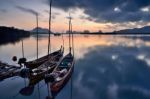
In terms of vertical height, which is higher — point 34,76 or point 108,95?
point 34,76

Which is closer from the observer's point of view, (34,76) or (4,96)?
(4,96)

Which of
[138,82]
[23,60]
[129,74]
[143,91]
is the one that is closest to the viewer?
[143,91]

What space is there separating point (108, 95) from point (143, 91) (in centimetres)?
527

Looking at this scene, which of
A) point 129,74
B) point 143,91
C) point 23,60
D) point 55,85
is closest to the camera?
point 55,85

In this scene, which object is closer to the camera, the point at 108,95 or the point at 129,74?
the point at 108,95

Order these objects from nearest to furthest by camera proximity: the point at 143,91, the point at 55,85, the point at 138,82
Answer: the point at 55,85
the point at 143,91
the point at 138,82

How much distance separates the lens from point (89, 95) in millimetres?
25188

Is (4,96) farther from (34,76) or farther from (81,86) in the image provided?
(81,86)

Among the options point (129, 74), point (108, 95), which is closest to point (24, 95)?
point (108, 95)

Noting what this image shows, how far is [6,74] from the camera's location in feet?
108

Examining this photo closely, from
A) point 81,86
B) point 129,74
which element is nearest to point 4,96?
point 81,86

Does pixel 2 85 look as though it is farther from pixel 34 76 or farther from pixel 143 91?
pixel 143 91

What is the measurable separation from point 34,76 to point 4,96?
16.8ft

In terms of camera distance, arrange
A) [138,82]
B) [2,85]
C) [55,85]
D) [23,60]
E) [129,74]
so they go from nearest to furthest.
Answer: [55,85], [2,85], [138,82], [129,74], [23,60]
